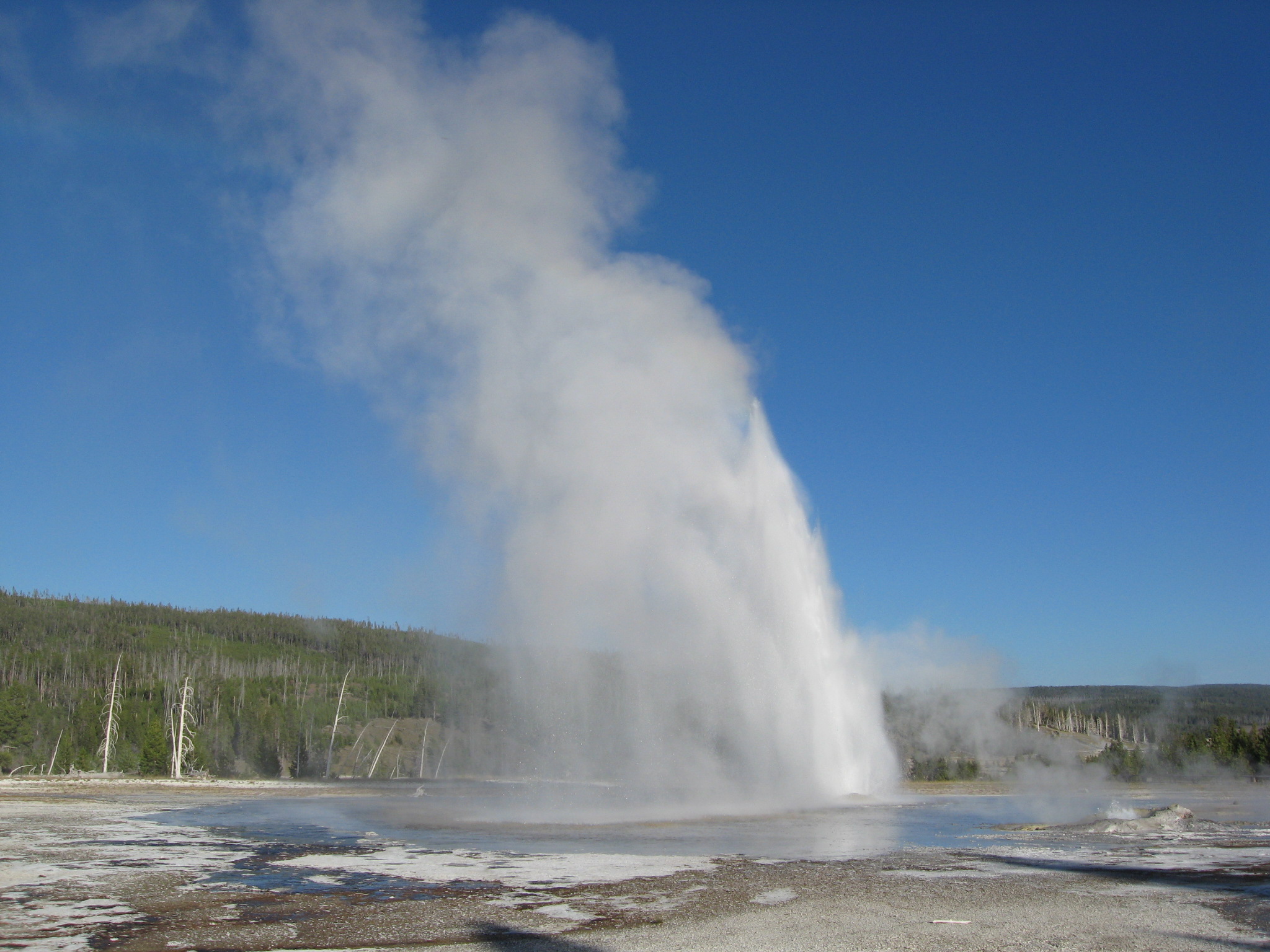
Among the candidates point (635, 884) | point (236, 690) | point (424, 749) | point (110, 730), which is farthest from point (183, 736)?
point (635, 884)

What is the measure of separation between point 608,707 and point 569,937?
3808 cm

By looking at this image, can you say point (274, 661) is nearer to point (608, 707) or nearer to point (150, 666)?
point (150, 666)

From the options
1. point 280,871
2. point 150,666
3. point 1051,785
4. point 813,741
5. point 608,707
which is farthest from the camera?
point 150,666

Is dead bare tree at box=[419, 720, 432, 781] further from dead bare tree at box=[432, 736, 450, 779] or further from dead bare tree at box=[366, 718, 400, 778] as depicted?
dead bare tree at box=[366, 718, 400, 778]

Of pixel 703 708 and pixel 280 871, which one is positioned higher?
pixel 703 708

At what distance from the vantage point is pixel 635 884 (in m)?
14.2

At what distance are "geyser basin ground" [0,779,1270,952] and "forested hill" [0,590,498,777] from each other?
57913 mm

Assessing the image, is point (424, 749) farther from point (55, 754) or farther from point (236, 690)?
point (55, 754)

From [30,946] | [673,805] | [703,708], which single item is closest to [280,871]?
[30,946]

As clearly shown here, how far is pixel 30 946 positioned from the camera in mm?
10023

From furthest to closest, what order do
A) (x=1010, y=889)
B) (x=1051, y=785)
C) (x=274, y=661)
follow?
(x=274, y=661) < (x=1051, y=785) < (x=1010, y=889)

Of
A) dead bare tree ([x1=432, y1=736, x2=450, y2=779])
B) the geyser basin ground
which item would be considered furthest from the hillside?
the geyser basin ground

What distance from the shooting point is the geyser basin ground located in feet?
34.8

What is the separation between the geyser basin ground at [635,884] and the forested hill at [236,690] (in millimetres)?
57913
